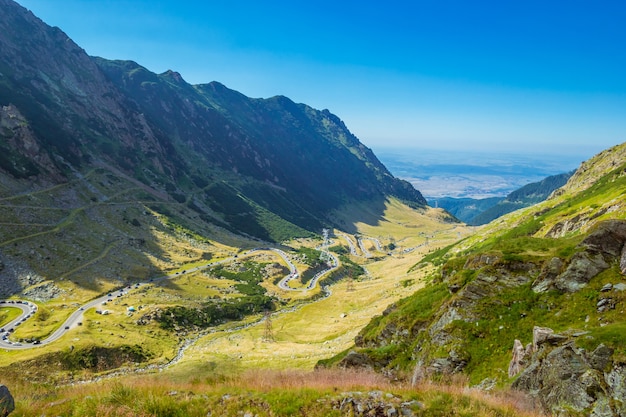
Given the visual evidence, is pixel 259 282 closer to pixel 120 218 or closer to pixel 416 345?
pixel 120 218

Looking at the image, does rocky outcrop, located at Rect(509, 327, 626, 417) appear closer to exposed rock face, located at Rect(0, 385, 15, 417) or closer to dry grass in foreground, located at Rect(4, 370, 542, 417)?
dry grass in foreground, located at Rect(4, 370, 542, 417)

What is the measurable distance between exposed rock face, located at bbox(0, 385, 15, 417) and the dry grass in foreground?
0.33 meters

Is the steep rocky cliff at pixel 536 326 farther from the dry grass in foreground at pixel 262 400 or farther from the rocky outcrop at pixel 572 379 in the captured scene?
the dry grass in foreground at pixel 262 400

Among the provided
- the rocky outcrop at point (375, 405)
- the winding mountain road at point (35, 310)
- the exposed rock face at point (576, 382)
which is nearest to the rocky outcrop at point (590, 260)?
the exposed rock face at point (576, 382)

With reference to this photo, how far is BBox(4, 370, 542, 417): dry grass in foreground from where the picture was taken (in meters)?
12.5

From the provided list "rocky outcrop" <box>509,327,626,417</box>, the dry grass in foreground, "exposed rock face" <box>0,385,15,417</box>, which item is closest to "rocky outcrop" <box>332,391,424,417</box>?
the dry grass in foreground

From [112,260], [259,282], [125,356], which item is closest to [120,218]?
[112,260]

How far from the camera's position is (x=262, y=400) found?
13625mm

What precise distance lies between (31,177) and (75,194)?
17326 millimetres

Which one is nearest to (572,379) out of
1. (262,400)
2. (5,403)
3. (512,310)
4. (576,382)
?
(576,382)

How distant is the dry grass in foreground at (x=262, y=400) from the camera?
12547 mm

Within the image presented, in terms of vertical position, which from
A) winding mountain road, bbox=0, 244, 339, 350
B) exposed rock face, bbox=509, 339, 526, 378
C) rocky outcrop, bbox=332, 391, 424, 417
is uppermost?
rocky outcrop, bbox=332, 391, 424, 417

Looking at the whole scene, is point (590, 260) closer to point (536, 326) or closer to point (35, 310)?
point (536, 326)

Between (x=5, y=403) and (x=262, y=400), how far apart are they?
30.0 feet
